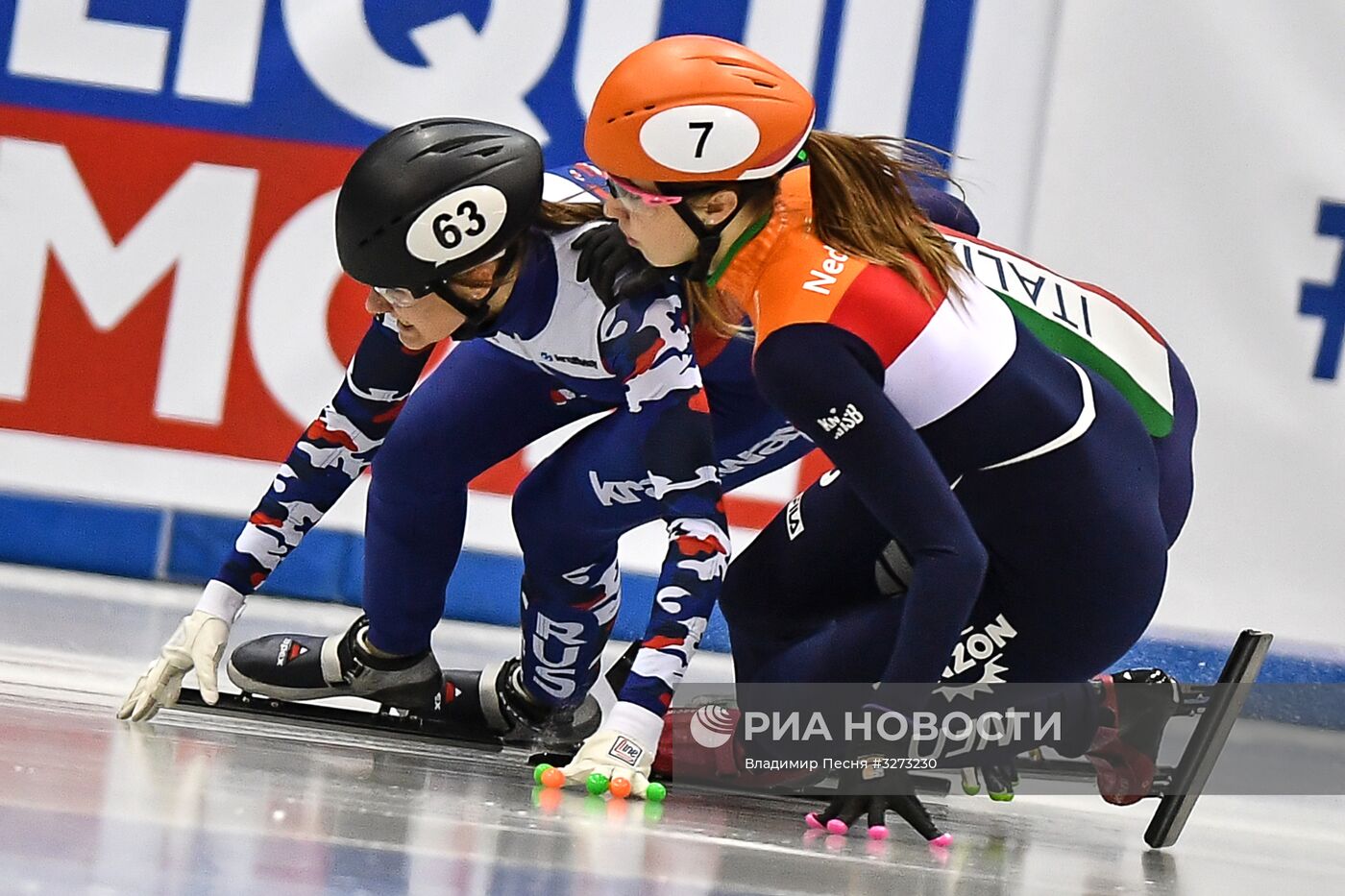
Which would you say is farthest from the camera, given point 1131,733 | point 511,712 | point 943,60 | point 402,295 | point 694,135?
point 943,60

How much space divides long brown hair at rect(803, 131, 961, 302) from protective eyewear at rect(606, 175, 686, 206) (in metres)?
0.23

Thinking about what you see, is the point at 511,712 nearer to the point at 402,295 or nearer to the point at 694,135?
the point at 402,295

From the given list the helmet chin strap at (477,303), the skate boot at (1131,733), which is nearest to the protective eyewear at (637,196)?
the helmet chin strap at (477,303)

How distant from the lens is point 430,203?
8.12ft

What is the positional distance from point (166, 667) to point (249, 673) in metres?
0.38

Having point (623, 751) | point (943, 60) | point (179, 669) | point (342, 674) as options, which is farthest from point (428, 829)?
point (943, 60)

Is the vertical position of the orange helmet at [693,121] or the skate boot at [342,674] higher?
the orange helmet at [693,121]

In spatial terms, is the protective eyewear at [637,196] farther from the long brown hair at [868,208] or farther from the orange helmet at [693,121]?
the long brown hair at [868,208]

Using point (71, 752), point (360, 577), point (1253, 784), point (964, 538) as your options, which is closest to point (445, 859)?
point (71, 752)

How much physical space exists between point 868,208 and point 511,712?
126 cm

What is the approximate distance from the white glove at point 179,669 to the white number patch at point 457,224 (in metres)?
0.77

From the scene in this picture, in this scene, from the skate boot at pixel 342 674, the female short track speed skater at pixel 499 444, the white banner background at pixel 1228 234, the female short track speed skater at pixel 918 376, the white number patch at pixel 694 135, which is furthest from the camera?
the white banner background at pixel 1228 234

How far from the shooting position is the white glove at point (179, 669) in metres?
2.68

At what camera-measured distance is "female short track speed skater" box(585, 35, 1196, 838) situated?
230 cm
